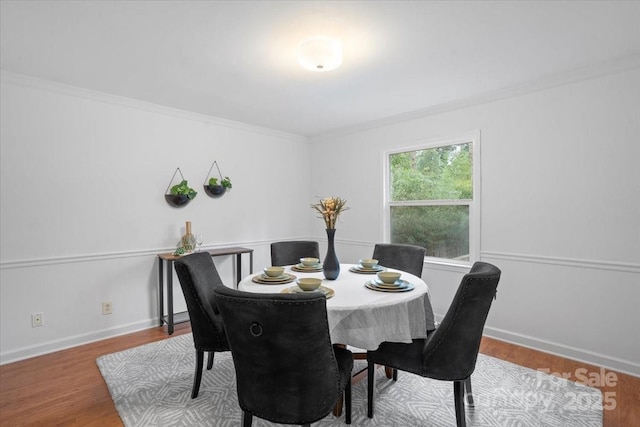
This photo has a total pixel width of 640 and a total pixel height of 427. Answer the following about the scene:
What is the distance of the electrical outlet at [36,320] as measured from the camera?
9.36ft

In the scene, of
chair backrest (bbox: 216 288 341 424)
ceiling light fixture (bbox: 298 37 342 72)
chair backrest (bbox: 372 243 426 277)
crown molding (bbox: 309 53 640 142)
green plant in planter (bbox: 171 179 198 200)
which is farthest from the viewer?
green plant in planter (bbox: 171 179 198 200)

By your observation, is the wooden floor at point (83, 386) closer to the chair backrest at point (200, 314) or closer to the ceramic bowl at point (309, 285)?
the chair backrest at point (200, 314)

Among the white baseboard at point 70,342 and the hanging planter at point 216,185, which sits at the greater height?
the hanging planter at point 216,185

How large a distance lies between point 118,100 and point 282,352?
3.12 metres

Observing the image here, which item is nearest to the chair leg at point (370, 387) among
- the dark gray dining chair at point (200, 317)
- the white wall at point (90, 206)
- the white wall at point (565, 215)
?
the dark gray dining chair at point (200, 317)

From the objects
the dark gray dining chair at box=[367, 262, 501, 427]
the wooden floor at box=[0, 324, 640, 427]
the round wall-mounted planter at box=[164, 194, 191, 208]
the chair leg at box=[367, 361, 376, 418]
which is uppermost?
the round wall-mounted planter at box=[164, 194, 191, 208]

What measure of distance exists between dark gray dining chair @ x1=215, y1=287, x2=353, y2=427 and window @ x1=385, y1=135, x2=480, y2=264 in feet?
8.24

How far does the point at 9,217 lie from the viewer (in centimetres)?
275

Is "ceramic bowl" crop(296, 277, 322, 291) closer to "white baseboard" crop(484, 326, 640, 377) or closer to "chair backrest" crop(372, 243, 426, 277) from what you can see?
"chair backrest" crop(372, 243, 426, 277)

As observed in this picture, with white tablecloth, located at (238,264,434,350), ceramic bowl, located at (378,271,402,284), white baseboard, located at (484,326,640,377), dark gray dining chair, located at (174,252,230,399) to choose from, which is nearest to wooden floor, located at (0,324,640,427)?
white baseboard, located at (484,326,640,377)

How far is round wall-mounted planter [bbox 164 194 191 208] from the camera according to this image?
11.7 ft

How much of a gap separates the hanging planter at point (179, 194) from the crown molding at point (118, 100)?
65cm

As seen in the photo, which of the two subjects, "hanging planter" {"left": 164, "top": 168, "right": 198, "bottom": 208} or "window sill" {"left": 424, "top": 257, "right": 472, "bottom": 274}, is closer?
"window sill" {"left": 424, "top": 257, "right": 472, "bottom": 274}

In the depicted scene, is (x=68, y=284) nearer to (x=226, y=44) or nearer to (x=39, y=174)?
(x=39, y=174)
